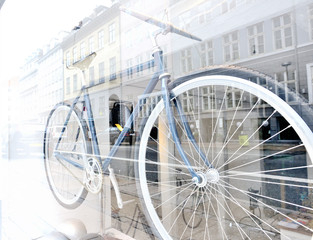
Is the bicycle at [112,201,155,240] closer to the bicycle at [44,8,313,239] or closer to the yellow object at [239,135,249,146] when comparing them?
the bicycle at [44,8,313,239]

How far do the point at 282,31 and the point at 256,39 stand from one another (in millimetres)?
89

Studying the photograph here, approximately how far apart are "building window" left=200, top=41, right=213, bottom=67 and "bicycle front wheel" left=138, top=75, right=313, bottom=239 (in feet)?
0.39

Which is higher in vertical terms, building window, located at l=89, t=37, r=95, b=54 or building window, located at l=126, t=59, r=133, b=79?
building window, located at l=89, t=37, r=95, b=54

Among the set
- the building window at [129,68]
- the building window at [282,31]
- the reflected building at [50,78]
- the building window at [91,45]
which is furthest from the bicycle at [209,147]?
the reflected building at [50,78]

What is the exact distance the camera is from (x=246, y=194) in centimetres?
88

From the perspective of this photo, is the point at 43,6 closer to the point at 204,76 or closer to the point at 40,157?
the point at 40,157

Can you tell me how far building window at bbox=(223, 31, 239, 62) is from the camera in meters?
0.89

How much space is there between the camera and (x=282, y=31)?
0.74m

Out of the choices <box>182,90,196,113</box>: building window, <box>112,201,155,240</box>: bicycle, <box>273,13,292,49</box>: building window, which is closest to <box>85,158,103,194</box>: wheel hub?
<box>112,201,155,240</box>: bicycle

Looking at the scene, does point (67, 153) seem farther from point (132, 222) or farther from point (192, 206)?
point (192, 206)

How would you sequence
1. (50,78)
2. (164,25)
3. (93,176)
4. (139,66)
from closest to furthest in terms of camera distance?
(164,25) → (139,66) → (93,176) → (50,78)

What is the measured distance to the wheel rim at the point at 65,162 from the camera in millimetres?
1597

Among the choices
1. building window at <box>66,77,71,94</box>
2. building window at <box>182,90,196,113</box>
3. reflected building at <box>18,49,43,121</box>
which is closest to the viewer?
building window at <box>182,90,196,113</box>

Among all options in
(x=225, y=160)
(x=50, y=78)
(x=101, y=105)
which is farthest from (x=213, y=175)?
(x=50, y=78)
